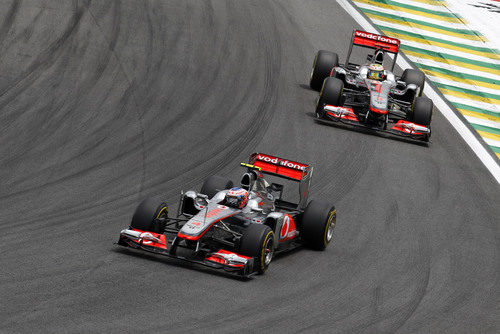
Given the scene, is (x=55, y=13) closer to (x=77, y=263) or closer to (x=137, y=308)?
(x=77, y=263)

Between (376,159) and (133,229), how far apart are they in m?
8.46

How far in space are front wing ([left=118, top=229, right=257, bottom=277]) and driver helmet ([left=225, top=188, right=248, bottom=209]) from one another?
2.99ft

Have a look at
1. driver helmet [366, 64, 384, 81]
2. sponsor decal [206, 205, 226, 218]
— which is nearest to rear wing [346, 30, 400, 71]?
driver helmet [366, 64, 384, 81]

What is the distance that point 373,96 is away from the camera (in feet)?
67.2

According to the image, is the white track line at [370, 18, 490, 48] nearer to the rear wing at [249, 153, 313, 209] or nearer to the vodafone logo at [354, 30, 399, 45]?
the vodafone logo at [354, 30, 399, 45]

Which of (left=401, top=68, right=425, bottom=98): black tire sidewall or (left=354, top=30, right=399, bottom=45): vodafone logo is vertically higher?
(left=354, top=30, right=399, bottom=45): vodafone logo

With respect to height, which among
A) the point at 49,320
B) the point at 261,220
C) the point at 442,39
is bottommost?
the point at 49,320

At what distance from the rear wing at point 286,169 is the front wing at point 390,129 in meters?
7.11

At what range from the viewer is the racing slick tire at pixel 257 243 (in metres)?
11.6

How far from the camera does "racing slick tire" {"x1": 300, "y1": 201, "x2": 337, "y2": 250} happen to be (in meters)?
13.1

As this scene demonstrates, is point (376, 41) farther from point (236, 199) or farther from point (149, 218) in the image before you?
point (149, 218)

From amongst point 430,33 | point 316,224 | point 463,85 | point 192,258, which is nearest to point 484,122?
point 463,85

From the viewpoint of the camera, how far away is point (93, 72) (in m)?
21.0

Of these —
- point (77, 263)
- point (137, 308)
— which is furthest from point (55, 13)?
point (137, 308)
